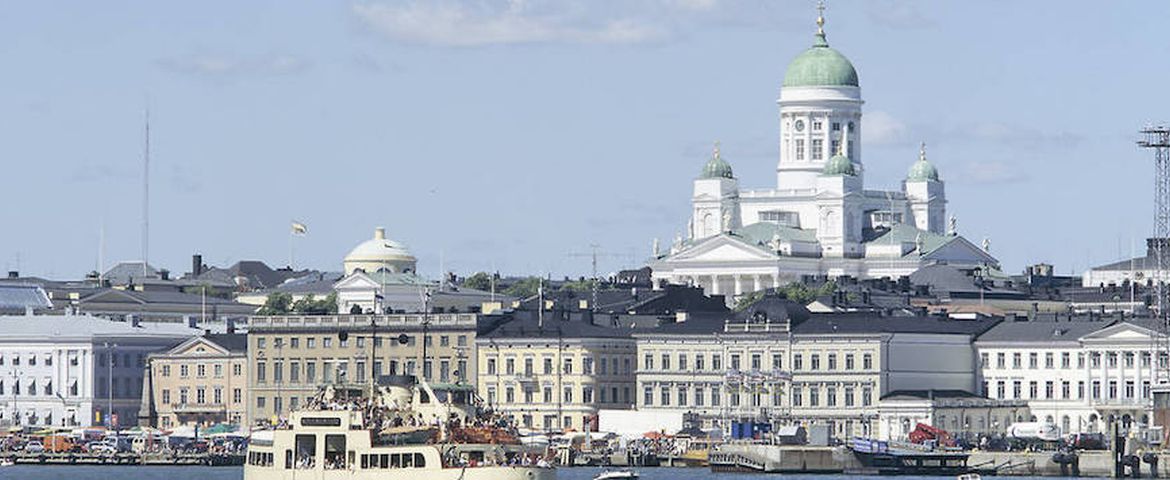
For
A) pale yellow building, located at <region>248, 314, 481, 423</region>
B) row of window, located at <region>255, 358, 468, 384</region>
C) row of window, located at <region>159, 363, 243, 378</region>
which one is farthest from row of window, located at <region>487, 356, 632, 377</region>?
row of window, located at <region>159, 363, 243, 378</region>

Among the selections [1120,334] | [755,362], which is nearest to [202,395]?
[755,362]

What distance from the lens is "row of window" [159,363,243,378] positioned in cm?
19562

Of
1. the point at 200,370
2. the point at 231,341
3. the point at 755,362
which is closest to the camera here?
the point at 755,362

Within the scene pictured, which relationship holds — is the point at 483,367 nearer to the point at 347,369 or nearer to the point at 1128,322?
the point at 347,369

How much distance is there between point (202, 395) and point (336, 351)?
11368 mm

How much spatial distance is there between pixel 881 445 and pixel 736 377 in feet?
99.9

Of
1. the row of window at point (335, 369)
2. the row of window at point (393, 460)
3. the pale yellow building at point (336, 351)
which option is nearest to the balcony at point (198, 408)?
the pale yellow building at point (336, 351)

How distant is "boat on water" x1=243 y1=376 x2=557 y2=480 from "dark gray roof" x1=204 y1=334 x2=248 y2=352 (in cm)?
8760

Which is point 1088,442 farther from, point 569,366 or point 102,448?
point 102,448

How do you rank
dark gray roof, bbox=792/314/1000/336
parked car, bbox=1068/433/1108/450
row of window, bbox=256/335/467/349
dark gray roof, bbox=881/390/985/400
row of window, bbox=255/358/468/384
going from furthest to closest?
row of window, bbox=256/335/467/349
row of window, bbox=255/358/468/384
dark gray roof, bbox=792/314/1000/336
dark gray roof, bbox=881/390/985/400
parked car, bbox=1068/433/1108/450

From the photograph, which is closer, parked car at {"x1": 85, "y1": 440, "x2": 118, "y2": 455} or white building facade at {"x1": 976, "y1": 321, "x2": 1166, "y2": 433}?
parked car at {"x1": 85, "y1": 440, "x2": 118, "y2": 455}

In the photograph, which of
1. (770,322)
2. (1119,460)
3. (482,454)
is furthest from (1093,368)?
(482,454)

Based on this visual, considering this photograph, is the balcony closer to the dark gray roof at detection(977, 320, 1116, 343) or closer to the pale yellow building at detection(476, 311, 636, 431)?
the pale yellow building at detection(476, 311, 636, 431)

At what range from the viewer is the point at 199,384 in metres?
197
